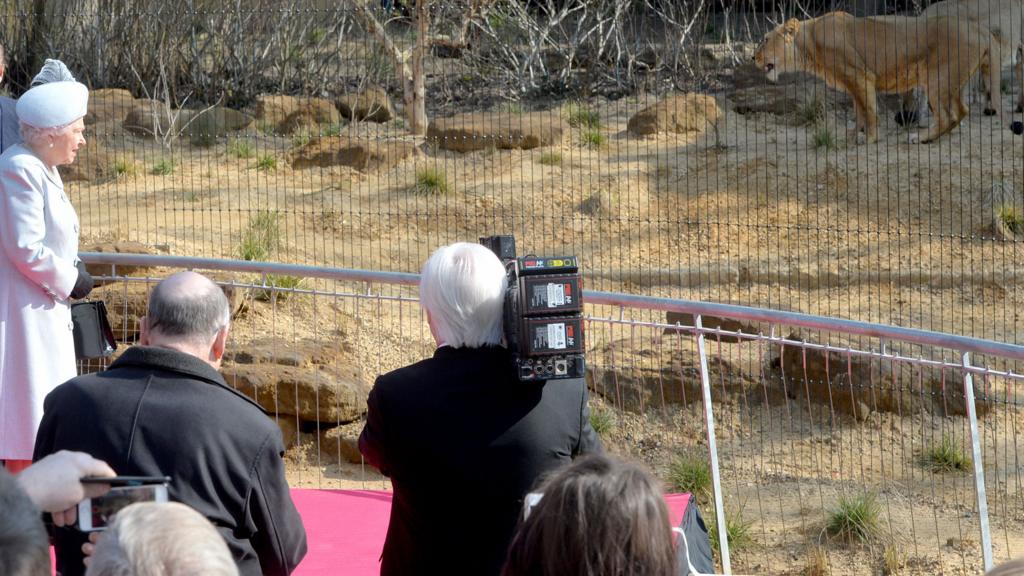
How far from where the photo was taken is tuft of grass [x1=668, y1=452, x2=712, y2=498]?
689cm

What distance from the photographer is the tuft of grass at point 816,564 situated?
6191 mm

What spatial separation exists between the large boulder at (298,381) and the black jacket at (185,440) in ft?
13.4

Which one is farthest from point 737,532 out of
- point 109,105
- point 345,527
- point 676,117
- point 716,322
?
point 109,105

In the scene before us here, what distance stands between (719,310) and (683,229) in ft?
23.7

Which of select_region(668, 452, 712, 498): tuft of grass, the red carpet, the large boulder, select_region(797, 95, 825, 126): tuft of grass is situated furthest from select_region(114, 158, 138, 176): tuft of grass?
the red carpet

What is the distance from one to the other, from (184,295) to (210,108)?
12.2m

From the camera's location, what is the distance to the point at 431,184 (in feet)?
41.4

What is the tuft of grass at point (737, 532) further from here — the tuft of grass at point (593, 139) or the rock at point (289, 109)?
the rock at point (289, 109)

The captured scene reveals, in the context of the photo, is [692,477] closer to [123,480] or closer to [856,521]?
[856,521]

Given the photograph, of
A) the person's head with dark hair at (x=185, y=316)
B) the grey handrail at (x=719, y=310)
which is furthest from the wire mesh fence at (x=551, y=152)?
the person's head with dark hair at (x=185, y=316)

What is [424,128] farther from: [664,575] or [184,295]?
[664,575]

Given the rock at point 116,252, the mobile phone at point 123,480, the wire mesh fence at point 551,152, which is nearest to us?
the mobile phone at point 123,480

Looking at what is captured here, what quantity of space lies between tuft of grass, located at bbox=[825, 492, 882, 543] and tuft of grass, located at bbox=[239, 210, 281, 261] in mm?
5232

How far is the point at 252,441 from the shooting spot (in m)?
3.15
